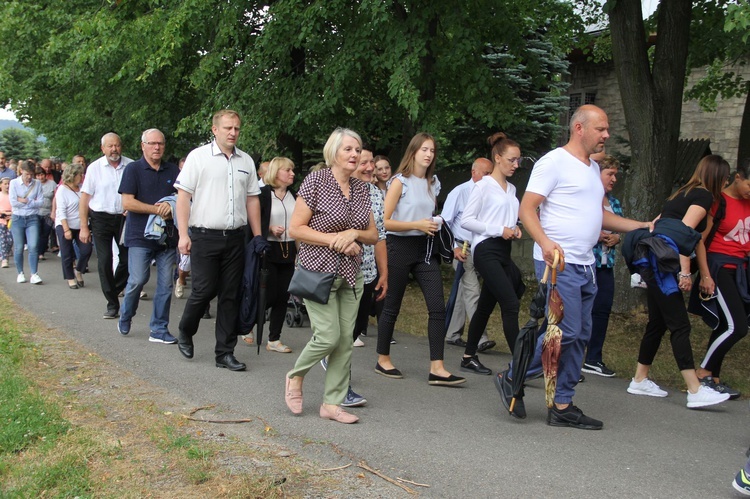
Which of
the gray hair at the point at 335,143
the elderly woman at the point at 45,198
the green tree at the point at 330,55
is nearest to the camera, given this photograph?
the gray hair at the point at 335,143

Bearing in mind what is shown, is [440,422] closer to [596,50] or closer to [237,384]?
[237,384]

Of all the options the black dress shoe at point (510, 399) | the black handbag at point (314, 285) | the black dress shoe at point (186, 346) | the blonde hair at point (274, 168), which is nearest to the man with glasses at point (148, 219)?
the black dress shoe at point (186, 346)

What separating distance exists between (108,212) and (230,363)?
10.9 ft

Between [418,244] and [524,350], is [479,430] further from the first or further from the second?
[418,244]

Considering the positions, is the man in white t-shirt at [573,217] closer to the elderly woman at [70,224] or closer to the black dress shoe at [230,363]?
the black dress shoe at [230,363]

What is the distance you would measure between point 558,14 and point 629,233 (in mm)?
9018

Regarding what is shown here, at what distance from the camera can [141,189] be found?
8047 mm

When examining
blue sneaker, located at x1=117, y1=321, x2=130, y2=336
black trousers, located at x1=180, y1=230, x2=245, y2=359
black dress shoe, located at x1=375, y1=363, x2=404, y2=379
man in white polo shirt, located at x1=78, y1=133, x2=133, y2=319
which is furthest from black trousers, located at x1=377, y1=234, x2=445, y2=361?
man in white polo shirt, located at x1=78, y1=133, x2=133, y2=319

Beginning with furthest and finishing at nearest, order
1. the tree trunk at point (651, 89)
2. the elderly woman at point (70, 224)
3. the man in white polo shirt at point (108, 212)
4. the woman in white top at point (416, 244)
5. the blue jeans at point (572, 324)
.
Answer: the elderly woman at point (70, 224), the tree trunk at point (651, 89), the man in white polo shirt at point (108, 212), the woman in white top at point (416, 244), the blue jeans at point (572, 324)

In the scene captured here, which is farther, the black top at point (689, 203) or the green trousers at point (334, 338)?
the black top at point (689, 203)

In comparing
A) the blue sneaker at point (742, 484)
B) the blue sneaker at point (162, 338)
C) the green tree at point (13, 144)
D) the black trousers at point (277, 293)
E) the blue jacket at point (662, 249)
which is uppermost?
the green tree at point (13, 144)

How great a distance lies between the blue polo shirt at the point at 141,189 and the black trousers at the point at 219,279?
1.29 metres

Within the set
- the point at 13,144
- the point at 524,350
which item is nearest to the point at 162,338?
the point at 524,350

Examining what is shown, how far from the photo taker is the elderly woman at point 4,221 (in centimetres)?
1424
